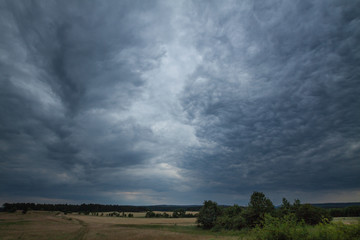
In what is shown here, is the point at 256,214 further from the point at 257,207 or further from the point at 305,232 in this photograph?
the point at 305,232

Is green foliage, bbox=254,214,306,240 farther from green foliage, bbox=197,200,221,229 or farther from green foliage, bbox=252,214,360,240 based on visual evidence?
green foliage, bbox=197,200,221,229

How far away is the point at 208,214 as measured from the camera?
7988 cm

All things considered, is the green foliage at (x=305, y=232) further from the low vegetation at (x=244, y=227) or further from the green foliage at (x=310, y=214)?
the green foliage at (x=310, y=214)

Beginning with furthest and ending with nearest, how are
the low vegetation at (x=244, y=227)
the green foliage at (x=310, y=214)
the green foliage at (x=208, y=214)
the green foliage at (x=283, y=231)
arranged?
1. the green foliage at (x=208, y=214)
2. the green foliage at (x=310, y=214)
3. the green foliage at (x=283, y=231)
4. the low vegetation at (x=244, y=227)

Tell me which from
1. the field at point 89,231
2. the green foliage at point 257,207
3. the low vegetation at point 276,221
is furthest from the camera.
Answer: the green foliage at point 257,207

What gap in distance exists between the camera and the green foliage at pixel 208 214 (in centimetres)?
7800

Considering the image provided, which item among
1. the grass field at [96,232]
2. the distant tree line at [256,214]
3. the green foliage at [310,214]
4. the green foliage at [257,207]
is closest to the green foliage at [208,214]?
the distant tree line at [256,214]

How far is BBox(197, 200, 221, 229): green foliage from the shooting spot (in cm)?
7800

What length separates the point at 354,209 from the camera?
10694 centimetres

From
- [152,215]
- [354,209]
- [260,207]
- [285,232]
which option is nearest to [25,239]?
[285,232]

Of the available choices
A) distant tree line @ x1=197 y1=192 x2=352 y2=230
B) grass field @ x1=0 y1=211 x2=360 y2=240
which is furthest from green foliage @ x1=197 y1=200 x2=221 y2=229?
grass field @ x1=0 y1=211 x2=360 y2=240

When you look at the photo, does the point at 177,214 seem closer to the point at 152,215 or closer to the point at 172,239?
the point at 152,215

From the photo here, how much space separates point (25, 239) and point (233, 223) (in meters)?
56.2

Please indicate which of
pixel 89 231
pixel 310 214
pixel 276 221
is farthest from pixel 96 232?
pixel 310 214
